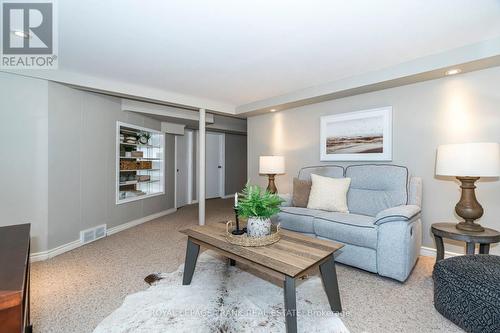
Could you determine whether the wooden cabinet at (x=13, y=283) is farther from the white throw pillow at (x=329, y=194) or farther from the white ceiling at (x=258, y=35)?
the white throw pillow at (x=329, y=194)

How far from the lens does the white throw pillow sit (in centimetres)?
289

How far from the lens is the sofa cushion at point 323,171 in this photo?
3.22m

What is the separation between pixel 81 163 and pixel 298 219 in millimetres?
2849

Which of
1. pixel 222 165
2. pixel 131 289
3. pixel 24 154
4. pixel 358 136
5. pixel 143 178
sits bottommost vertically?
pixel 131 289

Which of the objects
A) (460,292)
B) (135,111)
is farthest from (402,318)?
(135,111)

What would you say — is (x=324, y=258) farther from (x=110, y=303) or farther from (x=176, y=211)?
(x=176, y=211)

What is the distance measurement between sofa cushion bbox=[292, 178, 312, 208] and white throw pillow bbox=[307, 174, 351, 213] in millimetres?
108

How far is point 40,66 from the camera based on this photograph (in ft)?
8.55

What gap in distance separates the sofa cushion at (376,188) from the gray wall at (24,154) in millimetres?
3543

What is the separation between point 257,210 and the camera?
187cm

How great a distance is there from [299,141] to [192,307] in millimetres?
2878

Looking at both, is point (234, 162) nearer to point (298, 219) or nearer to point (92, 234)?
point (92, 234)

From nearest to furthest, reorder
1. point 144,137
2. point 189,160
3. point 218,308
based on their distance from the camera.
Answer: point 218,308 < point 144,137 < point 189,160

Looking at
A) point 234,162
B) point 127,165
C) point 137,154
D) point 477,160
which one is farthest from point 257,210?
point 234,162
